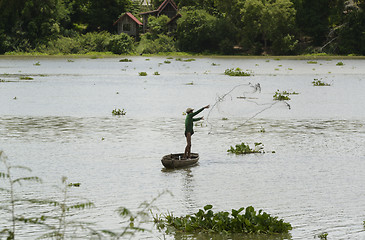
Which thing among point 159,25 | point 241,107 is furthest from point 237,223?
point 159,25

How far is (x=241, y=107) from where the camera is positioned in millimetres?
37781

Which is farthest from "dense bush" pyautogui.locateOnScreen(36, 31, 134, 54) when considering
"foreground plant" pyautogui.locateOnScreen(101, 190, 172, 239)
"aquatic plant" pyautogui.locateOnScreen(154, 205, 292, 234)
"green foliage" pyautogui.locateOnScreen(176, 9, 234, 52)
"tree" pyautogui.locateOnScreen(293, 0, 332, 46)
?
"aquatic plant" pyautogui.locateOnScreen(154, 205, 292, 234)

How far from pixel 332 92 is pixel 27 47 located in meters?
78.8

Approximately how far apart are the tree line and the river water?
6442cm

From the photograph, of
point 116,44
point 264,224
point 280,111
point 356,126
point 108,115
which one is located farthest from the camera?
point 116,44

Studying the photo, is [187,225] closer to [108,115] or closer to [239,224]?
[239,224]

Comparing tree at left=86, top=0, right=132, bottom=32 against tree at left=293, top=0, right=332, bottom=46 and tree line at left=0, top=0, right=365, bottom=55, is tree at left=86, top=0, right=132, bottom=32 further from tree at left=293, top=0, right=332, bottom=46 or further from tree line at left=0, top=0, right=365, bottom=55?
tree at left=293, top=0, right=332, bottom=46

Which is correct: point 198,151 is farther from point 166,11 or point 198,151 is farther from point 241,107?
point 166,11

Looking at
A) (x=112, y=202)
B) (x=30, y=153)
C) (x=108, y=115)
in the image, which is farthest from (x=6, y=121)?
(x=112, y=202)

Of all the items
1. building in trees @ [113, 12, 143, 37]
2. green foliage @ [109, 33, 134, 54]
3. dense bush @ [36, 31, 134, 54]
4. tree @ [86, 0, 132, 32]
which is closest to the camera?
green foliage @ [109, 33, 134, 54]

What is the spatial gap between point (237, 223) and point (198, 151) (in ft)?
32.8

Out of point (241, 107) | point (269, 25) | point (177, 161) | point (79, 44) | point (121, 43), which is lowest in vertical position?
point (241, 107)

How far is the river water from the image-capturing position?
14.1 metres

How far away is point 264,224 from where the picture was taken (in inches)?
472
